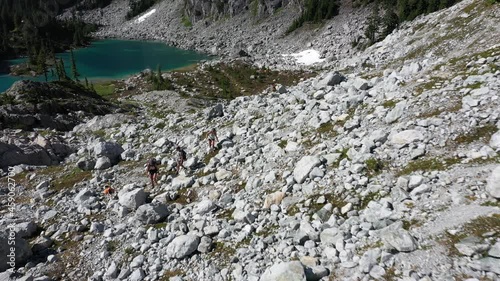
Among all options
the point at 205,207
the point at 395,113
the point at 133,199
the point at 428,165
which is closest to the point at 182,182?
the point at 133,199

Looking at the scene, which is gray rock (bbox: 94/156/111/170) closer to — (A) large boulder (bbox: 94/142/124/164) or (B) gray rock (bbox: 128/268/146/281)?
(A) large boulder (bbox: 94/142/124/164)

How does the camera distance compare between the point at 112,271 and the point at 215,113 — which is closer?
the point at 112,271

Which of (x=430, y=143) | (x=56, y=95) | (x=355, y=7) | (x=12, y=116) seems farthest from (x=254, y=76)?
(x=430, y=143)

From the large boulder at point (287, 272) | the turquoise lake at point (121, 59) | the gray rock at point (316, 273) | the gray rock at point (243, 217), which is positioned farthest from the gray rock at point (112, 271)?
the turquoise lake at point (121, 59)

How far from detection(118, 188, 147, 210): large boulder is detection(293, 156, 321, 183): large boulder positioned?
968cm

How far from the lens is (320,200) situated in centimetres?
1351

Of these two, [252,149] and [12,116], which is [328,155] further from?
[12,116]

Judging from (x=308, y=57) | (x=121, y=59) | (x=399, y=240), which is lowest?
(x=308, y=57)

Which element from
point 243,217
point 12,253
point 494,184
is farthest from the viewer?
point 12,253

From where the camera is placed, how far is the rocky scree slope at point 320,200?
9820 mm

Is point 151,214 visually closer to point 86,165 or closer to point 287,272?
point 287,272

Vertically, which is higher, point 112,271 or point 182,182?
point 112,271

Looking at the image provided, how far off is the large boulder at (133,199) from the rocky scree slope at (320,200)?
2.6 inches

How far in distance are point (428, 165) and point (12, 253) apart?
19037mm
